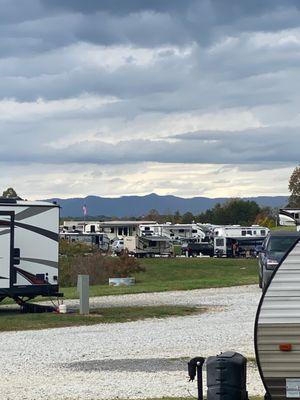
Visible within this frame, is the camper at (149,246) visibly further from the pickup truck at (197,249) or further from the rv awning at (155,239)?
the pickup truck at (197,249)

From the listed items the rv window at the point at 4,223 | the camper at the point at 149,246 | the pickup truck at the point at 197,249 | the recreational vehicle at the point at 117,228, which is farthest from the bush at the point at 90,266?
the recreational vehicle at the point at 117,228

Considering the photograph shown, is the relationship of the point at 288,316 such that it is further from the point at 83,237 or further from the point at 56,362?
the point at 83,237

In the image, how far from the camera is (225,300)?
88.6 ft

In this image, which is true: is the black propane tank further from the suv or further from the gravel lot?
the suv

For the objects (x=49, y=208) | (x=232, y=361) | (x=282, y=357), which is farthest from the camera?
(x=49, y=208)

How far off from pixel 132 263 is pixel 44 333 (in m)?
29.7

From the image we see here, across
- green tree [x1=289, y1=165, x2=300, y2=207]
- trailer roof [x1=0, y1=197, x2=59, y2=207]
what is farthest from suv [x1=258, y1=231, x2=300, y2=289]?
green tree [x1=289, y1=165, x2=300, y2=207]

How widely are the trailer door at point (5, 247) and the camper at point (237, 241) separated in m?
45.9

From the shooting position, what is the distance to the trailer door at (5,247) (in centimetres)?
2284

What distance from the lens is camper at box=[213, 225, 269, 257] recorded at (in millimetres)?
68625

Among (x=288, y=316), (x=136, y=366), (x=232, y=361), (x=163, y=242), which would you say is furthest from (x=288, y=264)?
(x=163, y=242)

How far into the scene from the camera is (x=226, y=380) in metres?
9.14

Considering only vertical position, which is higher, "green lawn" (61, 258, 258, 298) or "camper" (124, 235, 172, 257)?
"camper" (124, 235, 172, 257)

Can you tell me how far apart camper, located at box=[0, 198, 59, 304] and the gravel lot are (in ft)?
11.5
